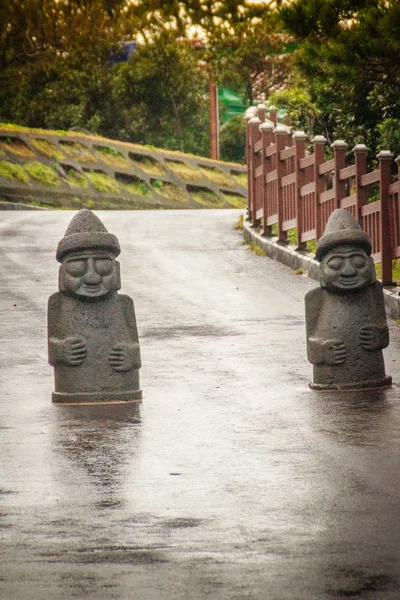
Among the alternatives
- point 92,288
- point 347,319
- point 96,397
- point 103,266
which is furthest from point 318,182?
point 96,397

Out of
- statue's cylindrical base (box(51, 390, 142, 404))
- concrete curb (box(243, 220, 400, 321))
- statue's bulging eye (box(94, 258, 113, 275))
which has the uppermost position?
statue's bulging eye (box(94, 258, 113, 275))

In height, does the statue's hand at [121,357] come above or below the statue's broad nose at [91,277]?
below

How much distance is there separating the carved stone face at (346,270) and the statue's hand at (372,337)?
13.3 inches

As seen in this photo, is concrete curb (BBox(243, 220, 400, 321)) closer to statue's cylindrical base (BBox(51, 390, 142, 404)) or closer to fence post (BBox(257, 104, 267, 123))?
fence post (BBox(257, 104, 267, 123))

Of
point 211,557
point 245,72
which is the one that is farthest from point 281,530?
point 245,72

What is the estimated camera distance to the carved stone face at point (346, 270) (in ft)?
34.7

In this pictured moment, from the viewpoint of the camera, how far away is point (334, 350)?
34.7ft

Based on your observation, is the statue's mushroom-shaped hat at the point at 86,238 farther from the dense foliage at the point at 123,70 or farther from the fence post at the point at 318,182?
the dense foliage at the point at 123,70

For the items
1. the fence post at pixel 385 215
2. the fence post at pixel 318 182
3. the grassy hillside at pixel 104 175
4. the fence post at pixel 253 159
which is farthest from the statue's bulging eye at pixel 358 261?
the grassy hillside at pixel 104 175

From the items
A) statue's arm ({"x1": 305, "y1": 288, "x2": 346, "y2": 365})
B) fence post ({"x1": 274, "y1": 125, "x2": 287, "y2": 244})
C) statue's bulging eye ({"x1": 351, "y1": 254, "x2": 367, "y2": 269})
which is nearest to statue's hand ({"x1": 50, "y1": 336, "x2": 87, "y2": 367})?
statue's arm ({"x1": 305, "y1": 288, "x2": 346, "y2": 365})

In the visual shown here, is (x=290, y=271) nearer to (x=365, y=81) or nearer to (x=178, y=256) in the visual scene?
(x=178, y=256)

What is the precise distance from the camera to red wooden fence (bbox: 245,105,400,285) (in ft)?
54.1

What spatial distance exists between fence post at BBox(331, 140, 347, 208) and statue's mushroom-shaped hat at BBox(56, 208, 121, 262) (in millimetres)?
8429

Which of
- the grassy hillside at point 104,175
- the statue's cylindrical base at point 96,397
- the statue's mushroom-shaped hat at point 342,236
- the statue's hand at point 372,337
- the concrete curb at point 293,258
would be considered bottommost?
the grassy hillside at point 104,175
